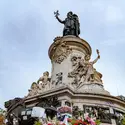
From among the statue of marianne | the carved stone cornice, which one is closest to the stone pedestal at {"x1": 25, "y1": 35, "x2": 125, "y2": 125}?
the carved stone cornice

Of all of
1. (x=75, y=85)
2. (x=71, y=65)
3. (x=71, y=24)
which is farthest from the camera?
(x=71, y=24)

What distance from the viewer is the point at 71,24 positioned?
22.8 m

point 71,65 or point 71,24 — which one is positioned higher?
point 71,24

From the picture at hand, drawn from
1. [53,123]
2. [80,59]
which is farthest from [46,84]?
[53,123]

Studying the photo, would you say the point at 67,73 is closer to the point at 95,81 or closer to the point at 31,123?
the point at 95,81

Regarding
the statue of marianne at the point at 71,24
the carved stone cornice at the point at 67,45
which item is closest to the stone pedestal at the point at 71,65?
the carved stone cornice at the point at 67,45

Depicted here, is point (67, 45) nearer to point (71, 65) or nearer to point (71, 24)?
point (71, 65)

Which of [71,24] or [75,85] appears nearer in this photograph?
[75,85]

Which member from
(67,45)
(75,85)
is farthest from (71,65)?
(75,85)

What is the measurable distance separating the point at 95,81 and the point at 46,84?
135 inches

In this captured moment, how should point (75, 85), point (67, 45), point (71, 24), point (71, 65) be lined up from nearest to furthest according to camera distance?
point (75, 85), point (71, 65), point (67, 45), point (71, 24)

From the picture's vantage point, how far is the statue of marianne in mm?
22141

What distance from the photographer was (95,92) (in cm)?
1488

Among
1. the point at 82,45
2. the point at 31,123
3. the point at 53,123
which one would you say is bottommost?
the point at 53,123
